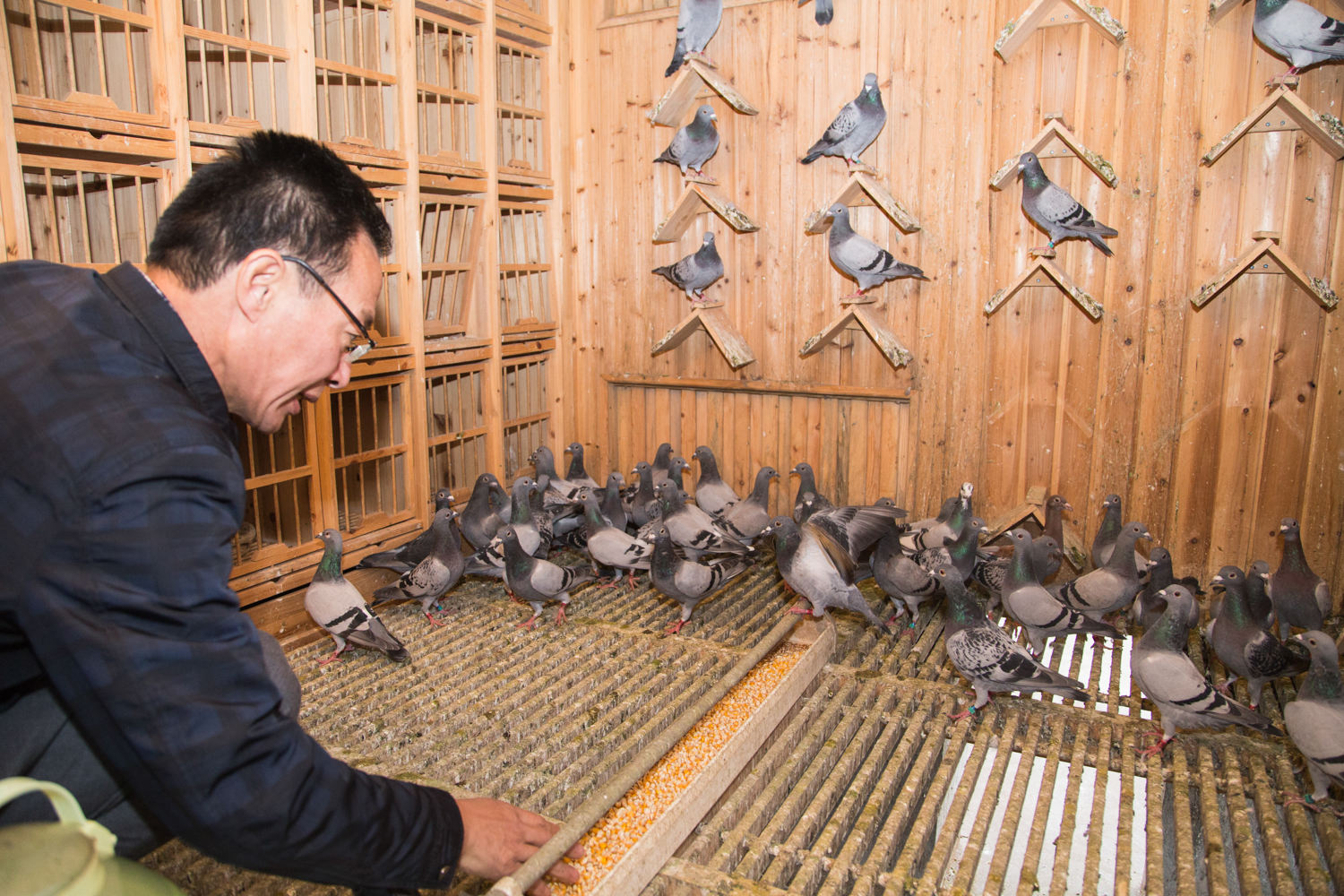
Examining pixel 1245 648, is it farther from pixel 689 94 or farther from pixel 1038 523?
pixel 689 94

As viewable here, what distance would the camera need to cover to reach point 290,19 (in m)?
3.79

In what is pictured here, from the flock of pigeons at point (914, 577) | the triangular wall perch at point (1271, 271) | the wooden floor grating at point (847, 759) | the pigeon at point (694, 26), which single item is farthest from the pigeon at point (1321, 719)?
the pigeon at point (694, 26)

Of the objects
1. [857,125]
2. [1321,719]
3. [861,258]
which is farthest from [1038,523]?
[857,125]

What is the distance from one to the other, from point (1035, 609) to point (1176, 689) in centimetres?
73

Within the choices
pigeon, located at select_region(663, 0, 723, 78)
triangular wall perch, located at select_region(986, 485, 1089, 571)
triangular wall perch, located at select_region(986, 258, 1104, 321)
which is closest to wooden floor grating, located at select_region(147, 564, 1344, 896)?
triangular wall perch, located at select_region(986, 485, 1089, 571)

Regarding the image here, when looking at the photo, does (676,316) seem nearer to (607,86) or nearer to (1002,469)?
(607,86)

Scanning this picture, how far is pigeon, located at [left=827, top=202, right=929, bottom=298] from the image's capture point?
4.79 meters

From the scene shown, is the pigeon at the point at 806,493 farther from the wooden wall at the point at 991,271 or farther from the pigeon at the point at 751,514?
the wooden wall at the point at 991,271

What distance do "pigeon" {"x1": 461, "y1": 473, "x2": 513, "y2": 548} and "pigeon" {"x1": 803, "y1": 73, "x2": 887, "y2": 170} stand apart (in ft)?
8.89

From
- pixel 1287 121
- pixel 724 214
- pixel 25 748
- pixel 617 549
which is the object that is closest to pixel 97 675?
pixel 25 748

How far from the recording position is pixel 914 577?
392cm

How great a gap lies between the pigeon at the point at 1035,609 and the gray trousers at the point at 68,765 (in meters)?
3.18

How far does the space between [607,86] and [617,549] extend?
3.13 metres

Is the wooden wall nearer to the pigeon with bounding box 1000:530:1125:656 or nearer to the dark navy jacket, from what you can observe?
the pigeon with bounding box 1000:530:1125:656
